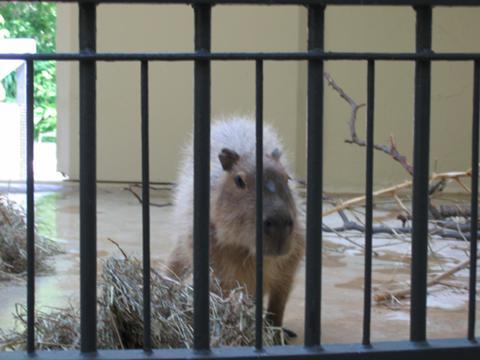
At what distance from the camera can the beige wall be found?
11422mm

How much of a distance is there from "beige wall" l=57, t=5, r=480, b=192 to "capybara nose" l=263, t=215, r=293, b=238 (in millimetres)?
7394

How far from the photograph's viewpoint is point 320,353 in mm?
2494

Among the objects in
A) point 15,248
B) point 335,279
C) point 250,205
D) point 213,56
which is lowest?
point 335,279

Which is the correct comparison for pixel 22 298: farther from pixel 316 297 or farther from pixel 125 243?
pixel 316 297

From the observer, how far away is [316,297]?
2.56 meters

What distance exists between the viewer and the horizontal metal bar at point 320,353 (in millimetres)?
2463

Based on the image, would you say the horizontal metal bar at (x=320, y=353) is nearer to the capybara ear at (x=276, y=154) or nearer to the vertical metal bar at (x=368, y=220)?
the vertical metal bar at (x=368, y=220)

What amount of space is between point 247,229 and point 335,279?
1635 mm

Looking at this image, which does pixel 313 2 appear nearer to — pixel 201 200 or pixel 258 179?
pixel 258 179

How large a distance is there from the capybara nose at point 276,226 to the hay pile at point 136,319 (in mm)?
384

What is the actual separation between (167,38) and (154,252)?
5.47 meters

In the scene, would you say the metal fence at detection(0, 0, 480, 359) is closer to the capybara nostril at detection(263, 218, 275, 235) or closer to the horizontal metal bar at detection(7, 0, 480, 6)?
the horizontal metal bar at detection(7, 0, 480, 6)

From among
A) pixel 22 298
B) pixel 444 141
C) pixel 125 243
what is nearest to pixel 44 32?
pixel 444 141

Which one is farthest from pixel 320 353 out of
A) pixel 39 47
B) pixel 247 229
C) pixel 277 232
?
pixel 39 47
